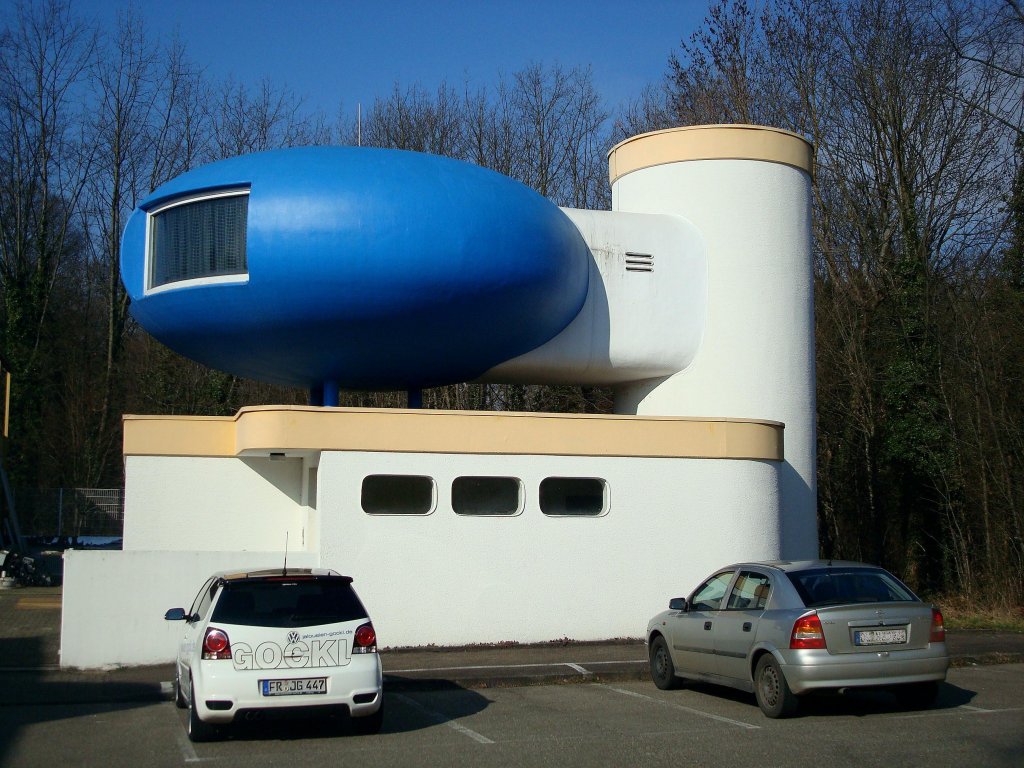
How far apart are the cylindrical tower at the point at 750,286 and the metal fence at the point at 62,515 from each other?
21143 millimetres

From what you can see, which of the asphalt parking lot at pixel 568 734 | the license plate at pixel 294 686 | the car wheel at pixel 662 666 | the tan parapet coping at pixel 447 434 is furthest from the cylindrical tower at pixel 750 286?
the license plate at pixel 294 686

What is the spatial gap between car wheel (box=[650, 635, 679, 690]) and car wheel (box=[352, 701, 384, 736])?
358cm

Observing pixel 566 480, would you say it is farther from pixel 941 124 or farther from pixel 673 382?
pixel 941 124

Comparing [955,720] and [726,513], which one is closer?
[955,720]

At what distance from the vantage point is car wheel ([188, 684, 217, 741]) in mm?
9164

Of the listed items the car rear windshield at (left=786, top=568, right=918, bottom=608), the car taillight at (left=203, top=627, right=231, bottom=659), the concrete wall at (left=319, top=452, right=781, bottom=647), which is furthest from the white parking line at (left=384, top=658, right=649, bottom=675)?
the car taillight at (left=203, top=627, right=231, bottom=659)

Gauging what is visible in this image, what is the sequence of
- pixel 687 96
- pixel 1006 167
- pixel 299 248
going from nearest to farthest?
pixel 299 248
pixel 1006 167
pixel 687 96

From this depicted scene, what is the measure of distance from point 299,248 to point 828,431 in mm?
18868

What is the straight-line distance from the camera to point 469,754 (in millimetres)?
8758

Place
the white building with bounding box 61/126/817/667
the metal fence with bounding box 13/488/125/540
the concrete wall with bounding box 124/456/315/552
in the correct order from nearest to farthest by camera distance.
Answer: the white building with bounding box 61/126/817/667
the concrete wall with bounding box 124/456/315/552
the metal fence with bounding box 13/488/125/540

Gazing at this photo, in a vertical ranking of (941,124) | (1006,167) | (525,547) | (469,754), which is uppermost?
(941,124)

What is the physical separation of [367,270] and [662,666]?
680 cm

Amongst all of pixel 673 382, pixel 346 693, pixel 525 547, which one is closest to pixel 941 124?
pixel 673 382

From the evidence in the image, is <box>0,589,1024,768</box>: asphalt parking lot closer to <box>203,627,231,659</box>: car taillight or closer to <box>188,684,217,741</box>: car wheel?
<box>188,684,217,741</box>: car wheel
